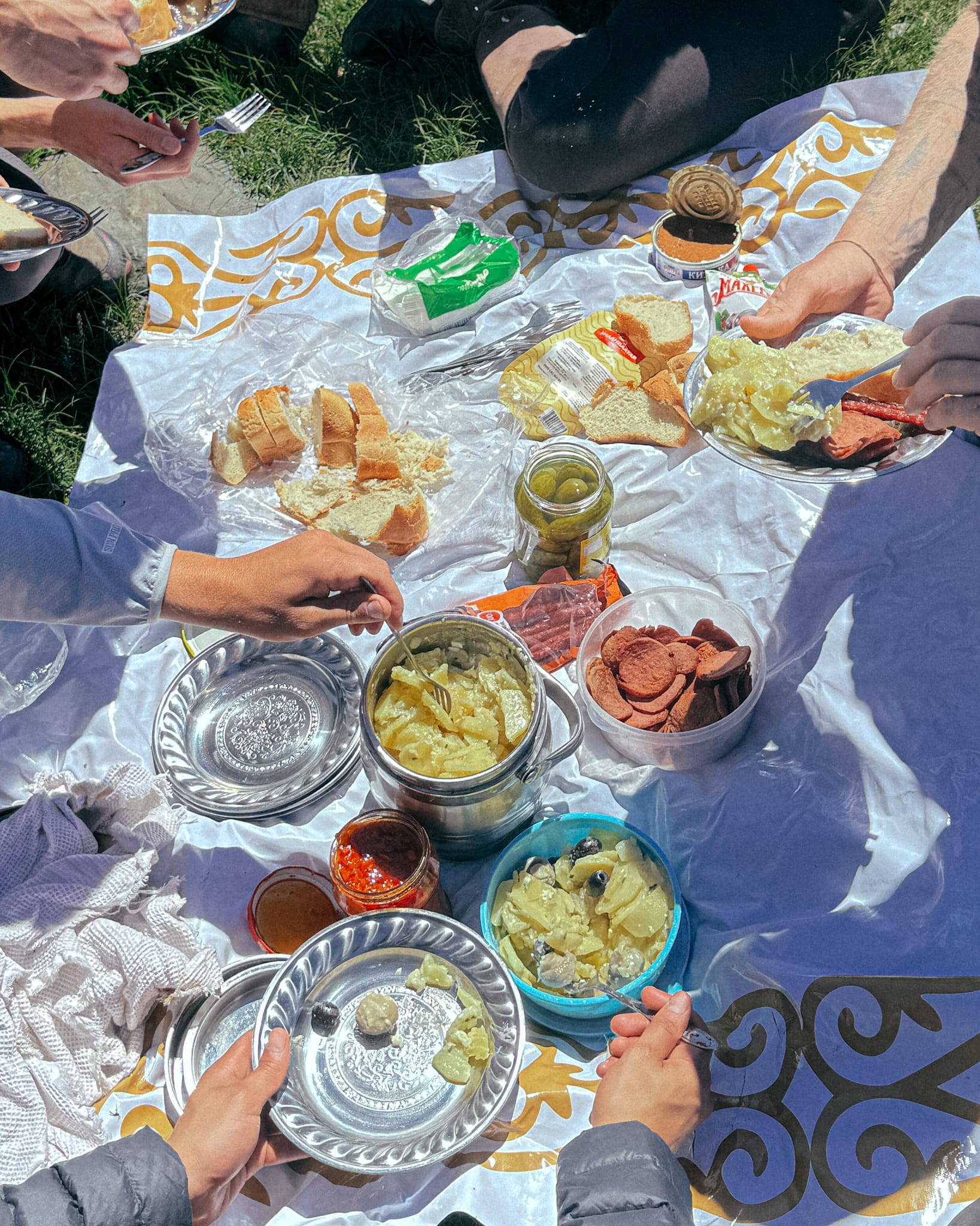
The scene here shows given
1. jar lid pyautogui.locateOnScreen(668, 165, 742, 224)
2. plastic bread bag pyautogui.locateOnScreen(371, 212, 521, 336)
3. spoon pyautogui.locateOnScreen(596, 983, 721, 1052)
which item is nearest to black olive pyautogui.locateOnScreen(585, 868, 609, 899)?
spoon pyautogui.locateOnScreen(596, 983, 721, 1052)

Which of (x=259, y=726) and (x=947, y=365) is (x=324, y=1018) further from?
(x=947, y=365)

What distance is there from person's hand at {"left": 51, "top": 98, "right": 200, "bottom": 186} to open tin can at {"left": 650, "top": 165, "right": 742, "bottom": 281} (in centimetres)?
125

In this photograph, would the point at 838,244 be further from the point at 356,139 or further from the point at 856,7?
the point at 356,139

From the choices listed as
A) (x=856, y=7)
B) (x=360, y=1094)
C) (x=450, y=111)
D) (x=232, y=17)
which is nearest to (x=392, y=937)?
(x=360, y=1094)

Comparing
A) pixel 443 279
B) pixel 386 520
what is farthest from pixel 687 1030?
pixel 443 279

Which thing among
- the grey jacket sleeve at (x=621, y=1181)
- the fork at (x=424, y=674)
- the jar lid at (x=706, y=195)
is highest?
the jar lid at (x=706, y=195)

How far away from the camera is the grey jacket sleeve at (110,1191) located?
4.24 feet

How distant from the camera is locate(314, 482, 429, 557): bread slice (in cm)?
226

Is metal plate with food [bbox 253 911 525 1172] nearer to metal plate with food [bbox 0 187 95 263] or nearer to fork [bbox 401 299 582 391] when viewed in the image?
fork [bbox 401 299 582 391]

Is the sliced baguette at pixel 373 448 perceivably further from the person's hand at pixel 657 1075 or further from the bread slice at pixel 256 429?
the person's hand at pixel 657 1075

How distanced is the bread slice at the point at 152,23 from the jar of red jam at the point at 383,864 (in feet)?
6.54

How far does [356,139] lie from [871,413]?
7.41 feet

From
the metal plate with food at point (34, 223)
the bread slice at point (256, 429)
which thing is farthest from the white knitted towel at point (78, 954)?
the metal plate with food at point (34, 223)

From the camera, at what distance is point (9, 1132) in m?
1.52
